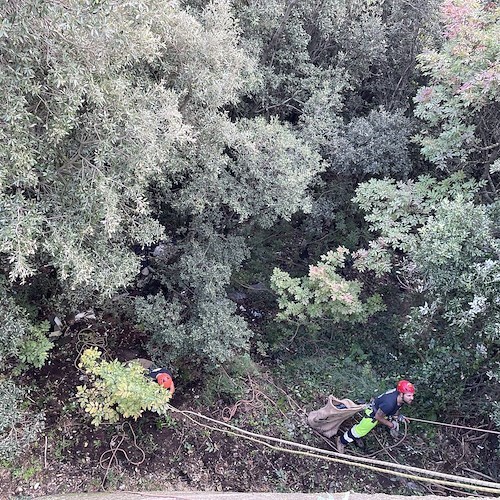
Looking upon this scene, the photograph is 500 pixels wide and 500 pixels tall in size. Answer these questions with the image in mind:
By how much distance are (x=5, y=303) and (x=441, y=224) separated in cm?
536

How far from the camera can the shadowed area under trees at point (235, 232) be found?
13.9 feet

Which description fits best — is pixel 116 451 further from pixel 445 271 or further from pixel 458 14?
pixel 458 14

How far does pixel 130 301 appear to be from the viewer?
22.6ft

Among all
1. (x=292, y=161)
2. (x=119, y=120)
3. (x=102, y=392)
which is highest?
(x=292, y=161)

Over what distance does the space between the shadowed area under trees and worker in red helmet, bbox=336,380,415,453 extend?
1.65 feet

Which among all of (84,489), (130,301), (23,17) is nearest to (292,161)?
(130,301)

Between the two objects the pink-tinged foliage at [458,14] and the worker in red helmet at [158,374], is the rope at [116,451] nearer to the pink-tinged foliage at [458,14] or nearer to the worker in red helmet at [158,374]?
the worker in red helmet at [158,374]

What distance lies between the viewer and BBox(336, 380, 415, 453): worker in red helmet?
5.84 metres

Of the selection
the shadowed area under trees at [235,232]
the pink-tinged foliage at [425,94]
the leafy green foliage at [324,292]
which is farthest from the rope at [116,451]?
the pink-tinged foliage at [425,94]

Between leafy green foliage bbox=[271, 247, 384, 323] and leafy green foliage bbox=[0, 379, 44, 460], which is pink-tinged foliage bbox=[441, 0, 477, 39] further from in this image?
leafy green foliage bbox=[0, 379, 44, 460]

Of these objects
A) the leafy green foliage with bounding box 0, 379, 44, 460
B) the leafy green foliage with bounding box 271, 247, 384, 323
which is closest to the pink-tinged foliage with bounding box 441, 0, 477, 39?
the leafy green foliage with bounding box 271, 247, 384, 323

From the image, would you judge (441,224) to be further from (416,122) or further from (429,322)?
(416,122)

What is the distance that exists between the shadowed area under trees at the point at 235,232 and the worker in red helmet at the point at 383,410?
1.65ft

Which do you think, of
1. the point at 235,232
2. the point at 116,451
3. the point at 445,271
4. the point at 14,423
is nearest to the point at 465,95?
the point at 445,271
